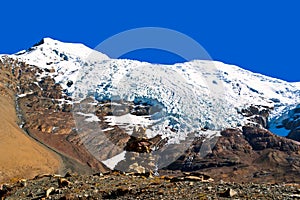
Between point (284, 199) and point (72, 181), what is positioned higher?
point (72, 181)

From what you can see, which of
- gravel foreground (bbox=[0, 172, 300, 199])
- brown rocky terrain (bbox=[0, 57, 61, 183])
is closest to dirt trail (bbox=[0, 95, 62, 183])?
brown rocky terrain (bbox=[0, 57, 61, 183])

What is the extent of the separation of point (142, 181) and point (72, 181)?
18.8 ft

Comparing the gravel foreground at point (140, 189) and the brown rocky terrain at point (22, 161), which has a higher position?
the brown rocky terrain at point (22, 161)

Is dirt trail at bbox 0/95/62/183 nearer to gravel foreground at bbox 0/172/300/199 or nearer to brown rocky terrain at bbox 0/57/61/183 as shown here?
brown rocky terrain at bbox 0/57/61/183

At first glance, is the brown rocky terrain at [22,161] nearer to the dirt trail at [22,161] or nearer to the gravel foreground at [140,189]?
the dirt trail at [22,161]

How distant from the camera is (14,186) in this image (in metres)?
37.2

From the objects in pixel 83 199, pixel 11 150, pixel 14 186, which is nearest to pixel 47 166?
pixel 11 150

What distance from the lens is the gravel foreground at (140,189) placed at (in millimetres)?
22719

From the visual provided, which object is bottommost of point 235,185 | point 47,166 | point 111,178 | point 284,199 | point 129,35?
point 284,199

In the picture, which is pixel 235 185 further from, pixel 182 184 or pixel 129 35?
pixel 129 35

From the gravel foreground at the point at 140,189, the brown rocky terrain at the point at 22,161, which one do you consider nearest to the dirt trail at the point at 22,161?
the brown rocky terrain at the point at 22,161

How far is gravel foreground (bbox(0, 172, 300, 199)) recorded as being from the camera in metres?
22.7

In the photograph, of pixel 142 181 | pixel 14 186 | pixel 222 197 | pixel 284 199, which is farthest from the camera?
pixel 14 186

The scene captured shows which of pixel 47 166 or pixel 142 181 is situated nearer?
pixel 142 181
